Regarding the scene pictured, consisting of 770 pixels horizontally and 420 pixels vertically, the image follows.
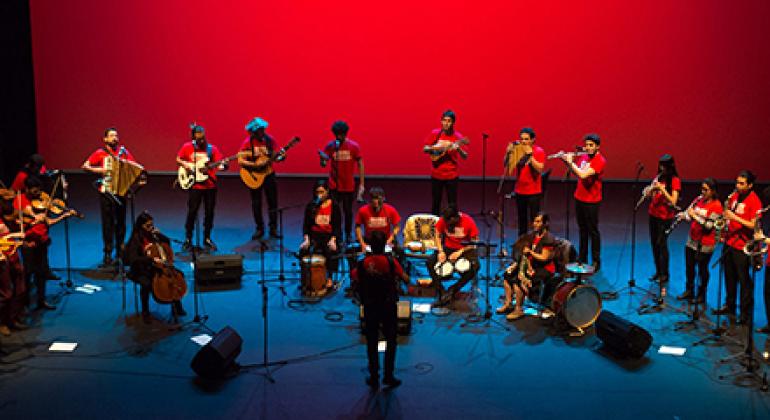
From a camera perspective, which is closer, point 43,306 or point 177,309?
point 177,309

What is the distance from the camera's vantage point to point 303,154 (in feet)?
53.5

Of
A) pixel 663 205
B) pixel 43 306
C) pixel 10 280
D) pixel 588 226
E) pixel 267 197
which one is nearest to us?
pixel 10 280

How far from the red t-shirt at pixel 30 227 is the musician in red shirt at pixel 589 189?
19.0ft

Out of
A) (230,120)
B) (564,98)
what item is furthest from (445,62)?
(230,120)

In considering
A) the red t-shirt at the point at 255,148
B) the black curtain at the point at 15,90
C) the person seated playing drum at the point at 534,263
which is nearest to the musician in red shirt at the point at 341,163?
the red t-shirt at the point at 255,148

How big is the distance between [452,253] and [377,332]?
2309 mm

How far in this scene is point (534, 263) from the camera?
26.8 ft

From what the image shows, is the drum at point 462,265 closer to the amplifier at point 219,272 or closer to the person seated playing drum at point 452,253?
the person seated playing drum at point 452,253

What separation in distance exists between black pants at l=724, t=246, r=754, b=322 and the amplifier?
5311 millimetres

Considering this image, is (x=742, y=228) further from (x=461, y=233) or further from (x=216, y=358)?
(x=216, y=358)

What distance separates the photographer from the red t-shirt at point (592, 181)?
933cm

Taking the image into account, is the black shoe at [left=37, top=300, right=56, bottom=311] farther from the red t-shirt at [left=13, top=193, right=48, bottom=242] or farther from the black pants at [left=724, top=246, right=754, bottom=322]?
the black pants at [left=724, top=246, right=754, bottom=322]

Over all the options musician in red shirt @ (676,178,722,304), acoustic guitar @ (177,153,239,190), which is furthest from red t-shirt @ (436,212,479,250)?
acoustic guitar @ (177,153,239,190)

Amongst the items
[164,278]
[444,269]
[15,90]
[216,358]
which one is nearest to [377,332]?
[216,358]
